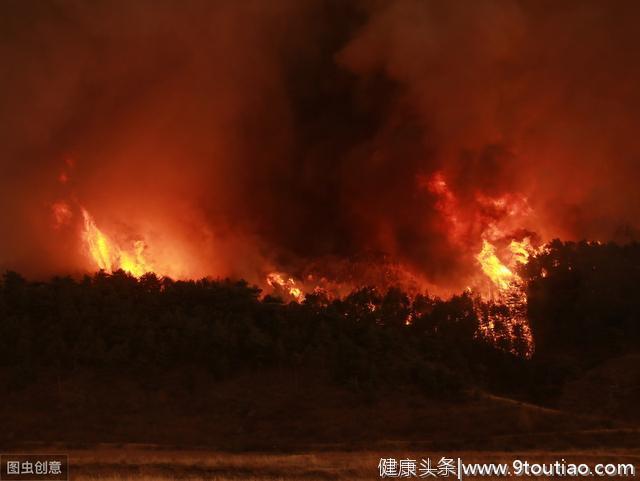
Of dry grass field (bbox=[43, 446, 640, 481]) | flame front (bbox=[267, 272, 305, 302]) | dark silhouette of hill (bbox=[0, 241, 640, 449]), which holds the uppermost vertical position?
flame front (bbox=[267, 272, 305, 302])

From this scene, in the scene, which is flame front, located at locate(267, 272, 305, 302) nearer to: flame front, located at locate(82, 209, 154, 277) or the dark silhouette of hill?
the dark silhouette of hill

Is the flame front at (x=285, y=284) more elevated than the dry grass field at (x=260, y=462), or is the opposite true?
the flame front at (x=285, y=284)

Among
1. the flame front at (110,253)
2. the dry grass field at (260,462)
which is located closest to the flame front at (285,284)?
the flame front at (110,253)

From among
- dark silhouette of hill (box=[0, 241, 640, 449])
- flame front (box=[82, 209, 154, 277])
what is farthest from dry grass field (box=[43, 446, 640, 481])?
flame front (box=[82, 209, 154, 277])

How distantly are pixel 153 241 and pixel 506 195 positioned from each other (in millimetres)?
24739

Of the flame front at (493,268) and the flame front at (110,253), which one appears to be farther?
the flame front at (110,253)

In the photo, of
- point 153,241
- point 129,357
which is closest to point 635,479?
point 129,357

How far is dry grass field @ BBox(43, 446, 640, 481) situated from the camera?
66.8 ft

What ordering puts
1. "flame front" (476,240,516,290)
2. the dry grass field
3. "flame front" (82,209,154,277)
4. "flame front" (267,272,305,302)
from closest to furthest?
1. the dry grass field
2. "flame front" (476,240,516,290)
3. "flame front" (82,209,154,277)
4. "flame front" (267,272,305,302)

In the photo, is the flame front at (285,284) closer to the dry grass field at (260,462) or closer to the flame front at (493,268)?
the flame front at (493,268)

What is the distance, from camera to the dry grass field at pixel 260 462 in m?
20.4

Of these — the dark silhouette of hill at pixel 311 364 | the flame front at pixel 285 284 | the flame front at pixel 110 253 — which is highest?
the flame front at pixel 110 253

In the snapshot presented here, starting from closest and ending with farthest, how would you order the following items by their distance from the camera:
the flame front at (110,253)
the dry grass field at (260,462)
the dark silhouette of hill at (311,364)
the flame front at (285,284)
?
the dry grass field at (260,462)
the dark silhouette of hill at (311,364)
the flame front at (110,253)
the flame front at (285,284)

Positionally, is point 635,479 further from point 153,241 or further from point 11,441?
point 153,241
